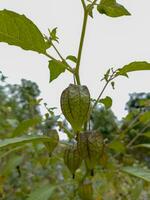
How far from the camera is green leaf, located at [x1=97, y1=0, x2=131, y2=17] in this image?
102 centimetres

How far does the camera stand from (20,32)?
970mm

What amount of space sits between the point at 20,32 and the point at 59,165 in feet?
6.25

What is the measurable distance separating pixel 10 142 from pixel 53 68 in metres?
0.23

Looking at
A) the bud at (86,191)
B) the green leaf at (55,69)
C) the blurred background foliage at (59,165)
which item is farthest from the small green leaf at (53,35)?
the bud at (86,191)

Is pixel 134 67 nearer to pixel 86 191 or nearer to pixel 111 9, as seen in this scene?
pixel 111 9

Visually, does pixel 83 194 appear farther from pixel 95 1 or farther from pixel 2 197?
pixel 2 197

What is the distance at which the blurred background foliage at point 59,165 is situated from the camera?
3.99ft

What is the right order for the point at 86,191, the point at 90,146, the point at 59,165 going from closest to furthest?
the point at 90,146 → the point at 86,191 → the point at 59,165

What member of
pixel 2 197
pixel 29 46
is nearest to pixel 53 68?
pixel 29 46

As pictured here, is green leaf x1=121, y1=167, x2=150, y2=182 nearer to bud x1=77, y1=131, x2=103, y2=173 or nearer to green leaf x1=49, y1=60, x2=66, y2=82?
bud x1=77, y1=131, x2=103, y2=173

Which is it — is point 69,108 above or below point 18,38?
below

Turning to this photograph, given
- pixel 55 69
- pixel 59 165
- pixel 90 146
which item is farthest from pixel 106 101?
pixel 59 165

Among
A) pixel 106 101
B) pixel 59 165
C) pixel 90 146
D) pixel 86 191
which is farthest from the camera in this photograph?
pixel 59 165

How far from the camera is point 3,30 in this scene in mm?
968
